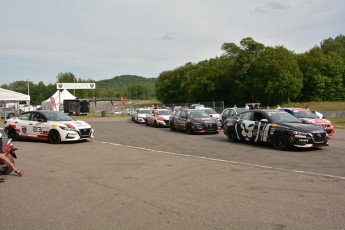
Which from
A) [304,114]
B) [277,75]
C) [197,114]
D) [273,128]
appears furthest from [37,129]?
[277,75]

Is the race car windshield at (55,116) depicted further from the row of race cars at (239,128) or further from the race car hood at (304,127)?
the race car hood at (304,127)

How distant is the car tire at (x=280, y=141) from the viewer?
12.5 meters

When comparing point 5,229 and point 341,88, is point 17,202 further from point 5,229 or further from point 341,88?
point 341,88

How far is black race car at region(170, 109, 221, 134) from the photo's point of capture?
19.5 metres

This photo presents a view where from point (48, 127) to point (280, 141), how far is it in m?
9.67

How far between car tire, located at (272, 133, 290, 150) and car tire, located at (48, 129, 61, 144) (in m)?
8.87

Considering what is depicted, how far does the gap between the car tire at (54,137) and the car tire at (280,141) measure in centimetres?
887

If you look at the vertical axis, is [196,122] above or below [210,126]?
above

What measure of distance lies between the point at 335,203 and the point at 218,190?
206 cm

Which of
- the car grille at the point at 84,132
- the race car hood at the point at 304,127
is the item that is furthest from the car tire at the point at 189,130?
the race car hood at the point at 304,127

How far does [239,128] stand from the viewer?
49.2 ft

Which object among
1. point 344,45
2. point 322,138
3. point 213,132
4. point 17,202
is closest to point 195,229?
point 17,202

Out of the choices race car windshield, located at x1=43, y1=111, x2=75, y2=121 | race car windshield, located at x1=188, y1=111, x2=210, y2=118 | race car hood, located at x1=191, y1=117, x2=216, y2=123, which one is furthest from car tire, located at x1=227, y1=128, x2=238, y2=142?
race car windshield, located at x1=43, y1=111, x2=75, y2=121

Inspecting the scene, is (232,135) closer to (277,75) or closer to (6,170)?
(6,170)
